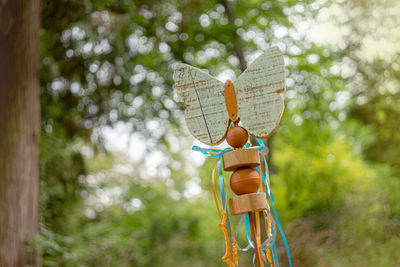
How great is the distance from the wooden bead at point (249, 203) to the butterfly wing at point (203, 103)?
0.23 m

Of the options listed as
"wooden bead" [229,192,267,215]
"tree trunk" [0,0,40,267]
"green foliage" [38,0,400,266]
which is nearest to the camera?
"wooden bead" [229,192,267,215]

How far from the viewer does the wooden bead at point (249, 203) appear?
121cm

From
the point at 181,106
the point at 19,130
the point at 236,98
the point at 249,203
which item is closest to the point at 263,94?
the point at 236,98

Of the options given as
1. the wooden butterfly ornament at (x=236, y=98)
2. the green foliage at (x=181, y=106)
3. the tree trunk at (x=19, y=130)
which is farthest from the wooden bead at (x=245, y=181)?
the green foliage at (x=181, y=106)

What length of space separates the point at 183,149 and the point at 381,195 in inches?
230

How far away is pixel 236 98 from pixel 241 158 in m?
0.21

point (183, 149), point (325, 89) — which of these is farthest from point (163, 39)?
point (183, 149)

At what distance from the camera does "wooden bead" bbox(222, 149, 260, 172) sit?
4.07ft

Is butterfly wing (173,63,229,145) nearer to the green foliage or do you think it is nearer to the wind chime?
the wind chime

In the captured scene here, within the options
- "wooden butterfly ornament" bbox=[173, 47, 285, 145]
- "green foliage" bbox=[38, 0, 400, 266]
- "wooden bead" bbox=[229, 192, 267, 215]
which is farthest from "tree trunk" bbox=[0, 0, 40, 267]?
"wooden bead" bbox=[229, 192, 267, 215]

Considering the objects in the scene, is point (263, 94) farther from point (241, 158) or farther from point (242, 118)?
point (241, 158)

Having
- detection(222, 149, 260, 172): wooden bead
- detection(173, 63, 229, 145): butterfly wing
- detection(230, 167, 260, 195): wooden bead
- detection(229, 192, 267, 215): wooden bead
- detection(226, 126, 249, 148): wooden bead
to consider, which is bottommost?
detection(229, 192, 267, 215): wooden bead

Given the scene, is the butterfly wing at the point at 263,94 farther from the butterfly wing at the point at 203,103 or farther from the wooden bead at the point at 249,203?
the wooden bead at the point at 249,203

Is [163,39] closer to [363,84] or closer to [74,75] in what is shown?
[74,75]
